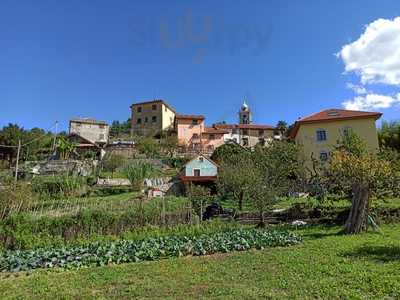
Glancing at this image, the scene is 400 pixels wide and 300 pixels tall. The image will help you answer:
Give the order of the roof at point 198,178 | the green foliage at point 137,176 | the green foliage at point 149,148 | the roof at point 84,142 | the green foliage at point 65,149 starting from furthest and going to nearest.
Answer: the roof at point 84,142 → the green foliage at point 149,148 → the green foliage at point 65,149 → the roof at point 198,178 → the green foliage at point 137,176

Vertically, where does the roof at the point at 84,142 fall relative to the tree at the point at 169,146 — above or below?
above

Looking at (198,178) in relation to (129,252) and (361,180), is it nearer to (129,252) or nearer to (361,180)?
(361,180)

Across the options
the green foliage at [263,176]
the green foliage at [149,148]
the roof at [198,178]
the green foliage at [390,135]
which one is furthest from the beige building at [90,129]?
the green foliage at [390,135]

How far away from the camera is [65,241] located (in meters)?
14.1

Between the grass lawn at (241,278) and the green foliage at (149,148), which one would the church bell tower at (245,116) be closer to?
the green foliage at (149,148)

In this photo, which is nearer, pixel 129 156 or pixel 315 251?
pixel 315 251

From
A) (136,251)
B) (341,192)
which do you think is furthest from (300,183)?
(136,251)

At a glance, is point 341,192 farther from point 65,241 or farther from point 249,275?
point 65,241

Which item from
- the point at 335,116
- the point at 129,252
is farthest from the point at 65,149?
the point at 129,252

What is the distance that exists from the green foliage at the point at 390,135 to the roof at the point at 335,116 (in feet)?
21.0

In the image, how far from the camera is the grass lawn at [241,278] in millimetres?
6055

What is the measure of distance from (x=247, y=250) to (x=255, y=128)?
196 feet

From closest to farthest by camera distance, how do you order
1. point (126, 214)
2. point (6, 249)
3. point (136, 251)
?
point (136, 251), point (6, 249), point (126, 214)

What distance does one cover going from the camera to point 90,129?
6425 cm
